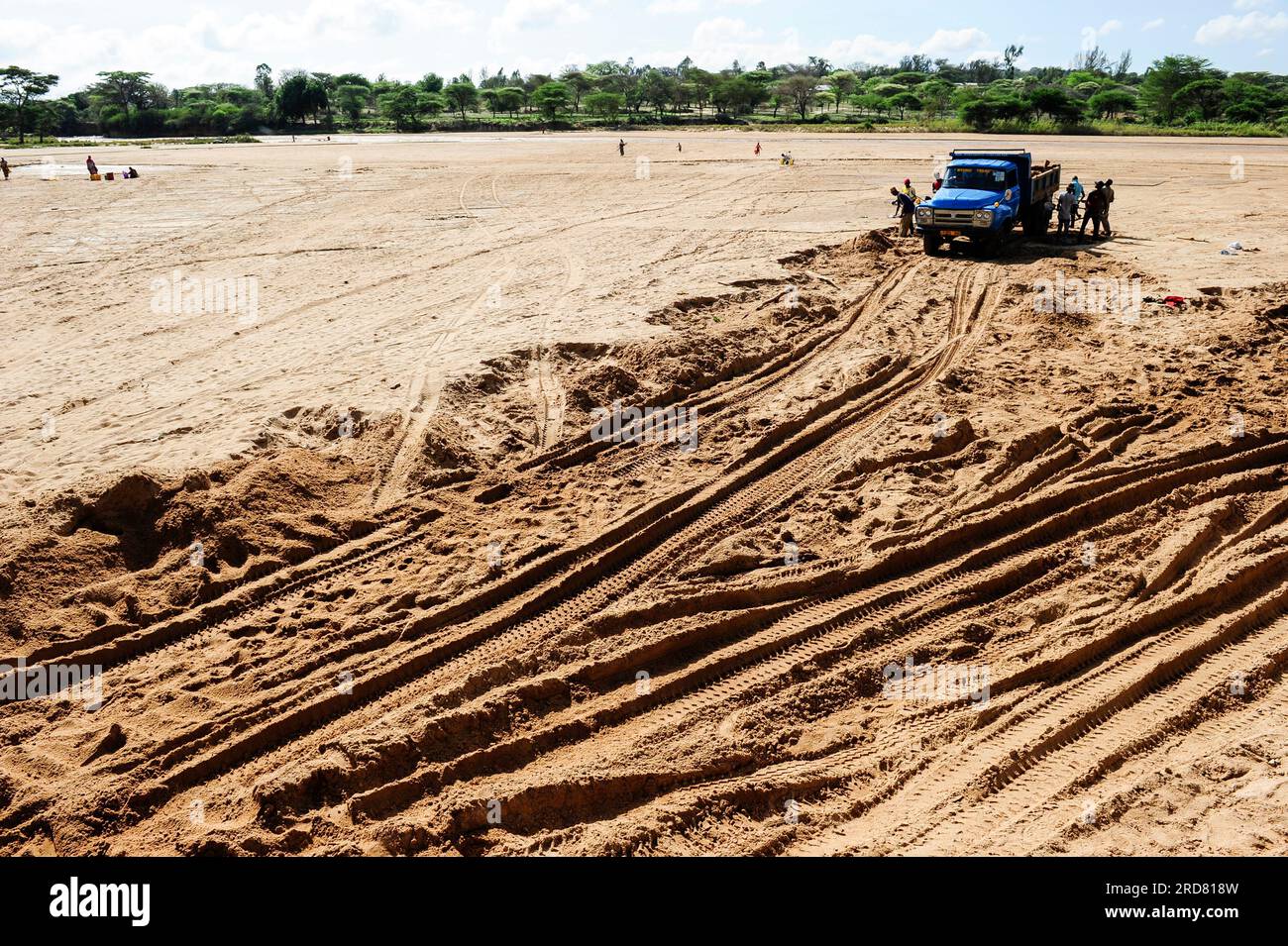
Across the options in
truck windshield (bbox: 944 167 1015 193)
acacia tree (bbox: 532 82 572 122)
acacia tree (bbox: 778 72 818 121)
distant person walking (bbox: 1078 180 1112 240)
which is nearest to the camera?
truck windshield (bbox: 944 167 1015 193)

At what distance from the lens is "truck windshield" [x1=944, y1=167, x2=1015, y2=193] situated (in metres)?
21.0

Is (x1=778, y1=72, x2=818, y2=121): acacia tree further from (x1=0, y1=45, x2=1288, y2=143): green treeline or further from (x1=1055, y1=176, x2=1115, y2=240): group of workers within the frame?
(x1=1055, y1=176, x2=1115, y2=240): group of workers

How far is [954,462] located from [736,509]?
9.46ft

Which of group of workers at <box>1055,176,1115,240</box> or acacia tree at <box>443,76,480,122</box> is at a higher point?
acacia tree at <box>443,76,480,122</box>

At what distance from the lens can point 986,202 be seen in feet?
66.6

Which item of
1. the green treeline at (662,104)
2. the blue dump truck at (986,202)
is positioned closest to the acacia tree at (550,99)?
the green treeline at (662,104)

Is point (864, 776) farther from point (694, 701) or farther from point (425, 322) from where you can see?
point (425, 322)

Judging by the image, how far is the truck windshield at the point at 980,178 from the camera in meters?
21.0

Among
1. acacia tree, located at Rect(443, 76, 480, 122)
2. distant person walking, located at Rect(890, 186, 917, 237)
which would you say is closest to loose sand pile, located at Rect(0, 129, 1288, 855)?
distant person walking, located at Rect(890, 186, 917, 237)

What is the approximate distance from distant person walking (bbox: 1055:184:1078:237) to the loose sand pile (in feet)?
25.0

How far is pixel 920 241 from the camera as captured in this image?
2200 centimetres

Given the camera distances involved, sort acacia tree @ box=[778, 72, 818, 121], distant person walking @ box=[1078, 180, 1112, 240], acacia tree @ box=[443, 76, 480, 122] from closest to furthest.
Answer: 1. distant person walking @ box=[1078, 180, 1112, 240]
2. acacia tree @ box=[778, 72, 818, 121]
3. acacia tree @ box=[443, 76, 480, 122]

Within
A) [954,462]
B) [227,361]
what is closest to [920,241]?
[954,462]

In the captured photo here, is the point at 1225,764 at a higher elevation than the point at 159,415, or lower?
lower
